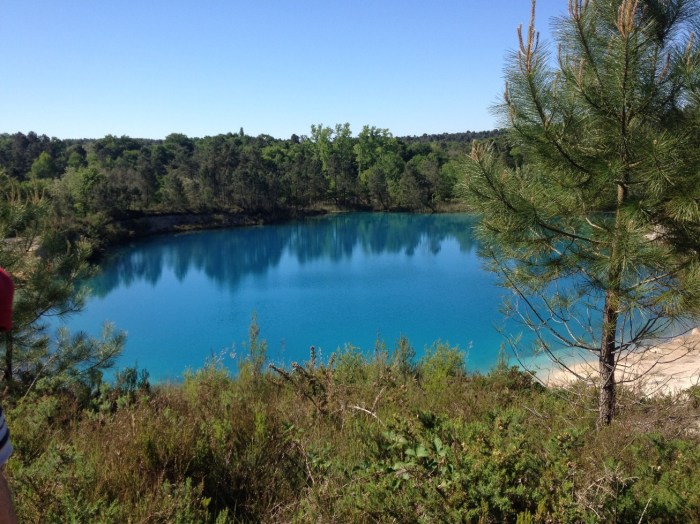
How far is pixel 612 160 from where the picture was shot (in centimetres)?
274

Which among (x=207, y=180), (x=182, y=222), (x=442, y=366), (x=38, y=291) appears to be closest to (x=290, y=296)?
(x=442, y=366)

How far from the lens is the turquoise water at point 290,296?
1192 cm

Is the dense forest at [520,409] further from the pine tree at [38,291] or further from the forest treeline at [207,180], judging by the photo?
the forest treeline at [207,180]

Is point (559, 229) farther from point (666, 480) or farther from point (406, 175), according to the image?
point (406, 175)

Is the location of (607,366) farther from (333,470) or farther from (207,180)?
(207,180)

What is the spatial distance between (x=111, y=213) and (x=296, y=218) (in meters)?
15.0

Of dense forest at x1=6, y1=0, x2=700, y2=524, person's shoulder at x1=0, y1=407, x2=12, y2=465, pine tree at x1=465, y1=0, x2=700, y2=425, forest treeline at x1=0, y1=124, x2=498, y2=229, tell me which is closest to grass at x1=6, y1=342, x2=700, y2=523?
dense forest at x1=6, y1=0, x2=700, y2=524

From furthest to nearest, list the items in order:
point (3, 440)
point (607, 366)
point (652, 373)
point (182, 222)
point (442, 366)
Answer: point (182, 222)
point (442, 366)
point (652, 373)
point (607, 366)
point (3, 440)

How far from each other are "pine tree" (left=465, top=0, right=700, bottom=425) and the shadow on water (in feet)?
51.2

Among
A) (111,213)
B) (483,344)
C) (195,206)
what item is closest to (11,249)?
(483,344)

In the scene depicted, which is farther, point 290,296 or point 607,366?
point 290,296

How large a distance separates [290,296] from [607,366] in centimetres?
1463

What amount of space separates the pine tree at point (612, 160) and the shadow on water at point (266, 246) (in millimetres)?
15591

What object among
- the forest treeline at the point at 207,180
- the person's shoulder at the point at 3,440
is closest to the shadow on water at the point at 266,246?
the forest treeline at the point at 207,180
